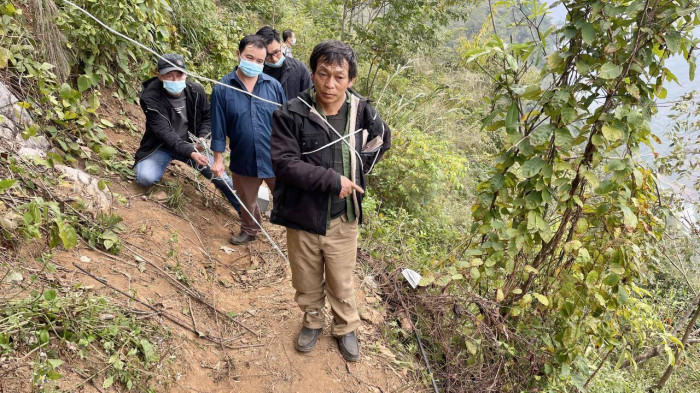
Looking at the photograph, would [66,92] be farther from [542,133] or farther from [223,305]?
[542,133]

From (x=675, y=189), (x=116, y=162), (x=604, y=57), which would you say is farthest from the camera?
(x=675, y=189)

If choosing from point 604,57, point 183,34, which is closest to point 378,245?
point 604,57

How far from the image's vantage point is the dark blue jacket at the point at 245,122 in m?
3.32

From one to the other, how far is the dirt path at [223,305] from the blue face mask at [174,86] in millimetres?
873

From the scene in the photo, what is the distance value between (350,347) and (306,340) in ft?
0.88

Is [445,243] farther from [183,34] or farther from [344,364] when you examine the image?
[183,34]

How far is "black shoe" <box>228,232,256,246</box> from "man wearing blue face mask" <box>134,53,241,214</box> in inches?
13.9

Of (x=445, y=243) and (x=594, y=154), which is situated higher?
(x=594, y=154)

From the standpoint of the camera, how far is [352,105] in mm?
2246

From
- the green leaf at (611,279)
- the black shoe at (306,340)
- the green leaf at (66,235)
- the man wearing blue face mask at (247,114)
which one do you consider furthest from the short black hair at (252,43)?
the green leaf at (611,279)

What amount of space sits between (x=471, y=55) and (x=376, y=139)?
647 mm

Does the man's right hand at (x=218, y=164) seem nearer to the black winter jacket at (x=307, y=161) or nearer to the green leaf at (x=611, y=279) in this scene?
the black winter jacket at (x=307, y=161)

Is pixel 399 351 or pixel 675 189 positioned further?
pixel 675 189

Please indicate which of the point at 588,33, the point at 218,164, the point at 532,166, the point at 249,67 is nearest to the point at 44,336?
the point at 218,164
